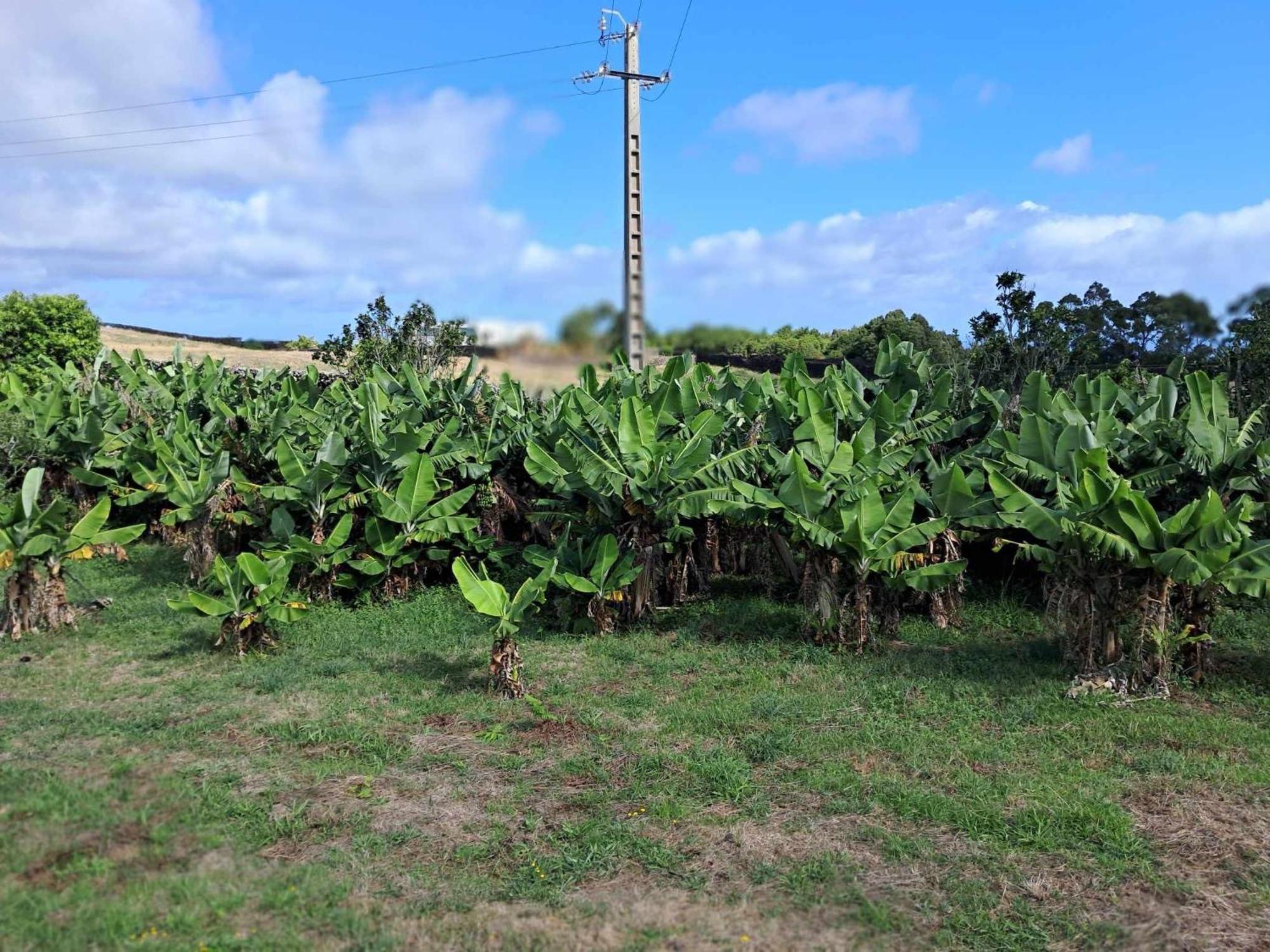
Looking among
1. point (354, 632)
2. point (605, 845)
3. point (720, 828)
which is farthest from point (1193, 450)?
point (354, 632)

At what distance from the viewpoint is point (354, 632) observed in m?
9.08

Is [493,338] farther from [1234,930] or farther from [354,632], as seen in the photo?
[1234,930]

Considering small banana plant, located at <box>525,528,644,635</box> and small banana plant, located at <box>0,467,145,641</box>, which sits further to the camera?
small banana plant, located at <box>525,528,644,635</box>

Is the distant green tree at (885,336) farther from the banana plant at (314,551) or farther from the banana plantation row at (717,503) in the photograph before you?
the banana plant at (314,551)

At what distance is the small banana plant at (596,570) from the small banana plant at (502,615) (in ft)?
4.45

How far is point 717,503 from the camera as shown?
8.38 meters

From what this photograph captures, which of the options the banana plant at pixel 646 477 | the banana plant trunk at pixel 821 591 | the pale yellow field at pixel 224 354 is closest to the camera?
the banana plant trunk at pixel 821 591

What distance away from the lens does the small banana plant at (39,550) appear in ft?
27.5

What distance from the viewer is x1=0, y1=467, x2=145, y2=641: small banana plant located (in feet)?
27.5

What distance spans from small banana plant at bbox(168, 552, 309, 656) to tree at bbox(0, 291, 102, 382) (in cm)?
1708

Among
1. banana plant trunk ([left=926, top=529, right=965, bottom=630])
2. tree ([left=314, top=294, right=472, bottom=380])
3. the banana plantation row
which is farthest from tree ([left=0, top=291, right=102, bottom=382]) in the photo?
banana plant trunk ([left=926, top=529, right=965, bottom=630])

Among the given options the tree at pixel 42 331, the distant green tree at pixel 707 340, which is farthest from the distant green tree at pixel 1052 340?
the tree at pixel 42 331

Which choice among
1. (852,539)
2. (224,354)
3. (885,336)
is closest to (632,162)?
(885,336)

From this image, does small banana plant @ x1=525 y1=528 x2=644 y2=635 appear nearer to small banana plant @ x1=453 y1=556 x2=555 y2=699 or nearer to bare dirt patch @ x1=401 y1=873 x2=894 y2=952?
small banana plant @ x1=453 y1=556 x2=555 y2=699
